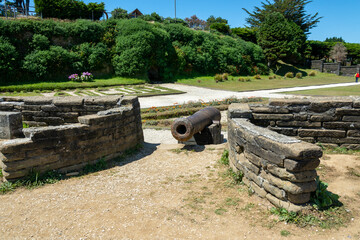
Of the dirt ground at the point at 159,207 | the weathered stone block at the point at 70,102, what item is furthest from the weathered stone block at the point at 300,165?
the weathered stone block at the point at 70,102

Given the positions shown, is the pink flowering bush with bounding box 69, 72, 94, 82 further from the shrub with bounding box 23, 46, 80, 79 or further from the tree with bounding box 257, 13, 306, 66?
the tree with bounding box 257, 13, 306, 66

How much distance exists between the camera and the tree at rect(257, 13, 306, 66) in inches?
1411

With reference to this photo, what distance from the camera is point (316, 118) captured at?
629cm

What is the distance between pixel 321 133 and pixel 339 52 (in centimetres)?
4297

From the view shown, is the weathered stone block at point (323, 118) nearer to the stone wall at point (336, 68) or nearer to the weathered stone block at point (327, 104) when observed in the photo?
the weathered stone block at point (327, 104)

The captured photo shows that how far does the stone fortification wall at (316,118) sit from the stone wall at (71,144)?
3054mm

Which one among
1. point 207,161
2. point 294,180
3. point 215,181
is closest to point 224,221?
point 294,180

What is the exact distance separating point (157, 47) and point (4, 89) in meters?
14.1

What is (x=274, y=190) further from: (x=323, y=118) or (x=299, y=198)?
(x=323, y=118)

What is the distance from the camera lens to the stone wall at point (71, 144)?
4.91m

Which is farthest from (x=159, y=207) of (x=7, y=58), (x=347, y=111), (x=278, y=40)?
(x=278, y=40)

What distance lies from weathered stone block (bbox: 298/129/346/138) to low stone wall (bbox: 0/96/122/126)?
4745 mm

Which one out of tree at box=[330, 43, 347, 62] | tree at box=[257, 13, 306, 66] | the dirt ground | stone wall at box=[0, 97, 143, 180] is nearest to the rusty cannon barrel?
stone wall at box=[0, 97, 143, 180]

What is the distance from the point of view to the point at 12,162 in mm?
A: 4863
